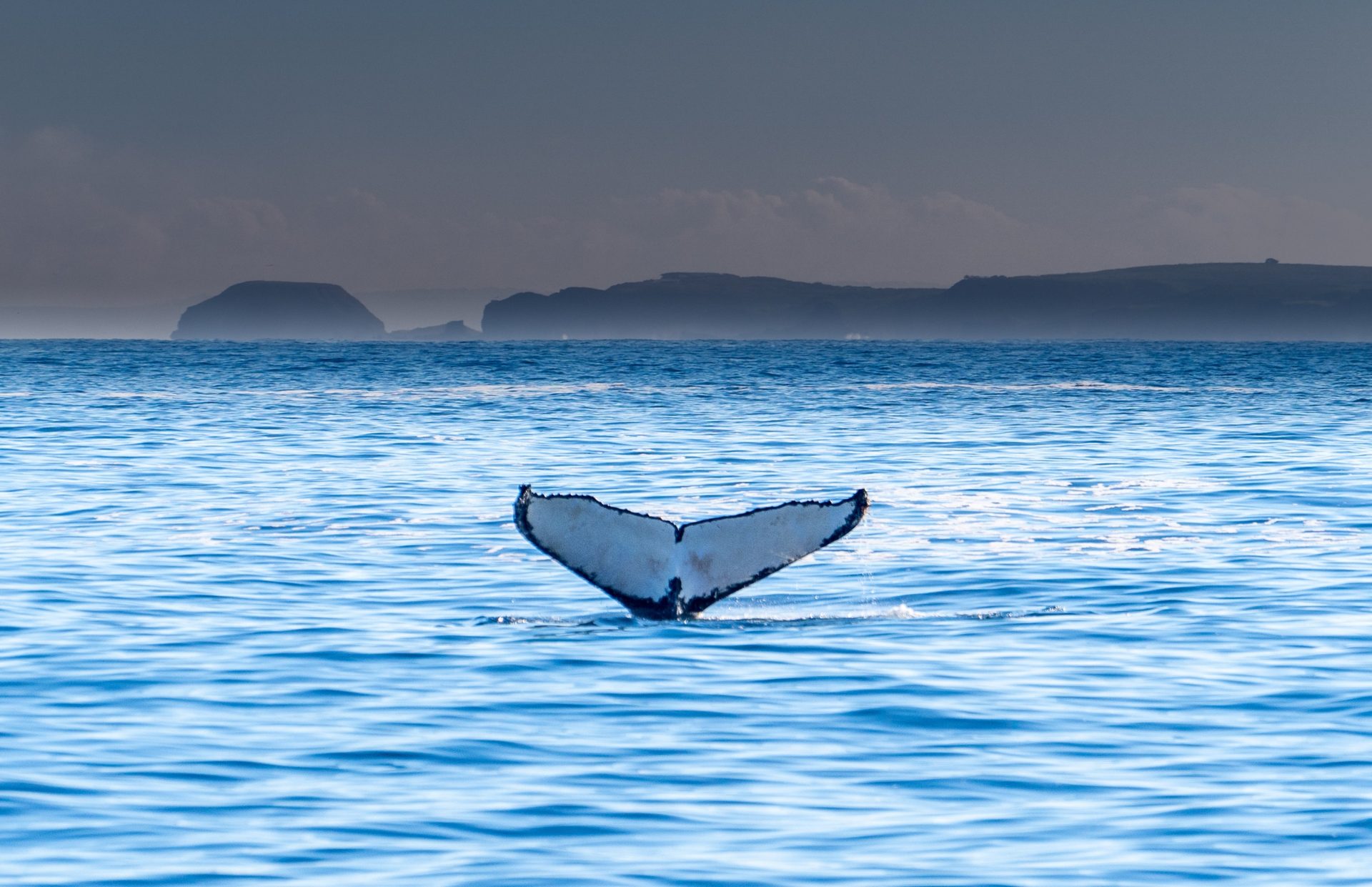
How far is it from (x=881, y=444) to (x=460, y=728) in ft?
109

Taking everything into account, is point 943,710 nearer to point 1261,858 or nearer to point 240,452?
point 1261,858

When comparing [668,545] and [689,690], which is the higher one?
[668,545]

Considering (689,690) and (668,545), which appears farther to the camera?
(668,545)

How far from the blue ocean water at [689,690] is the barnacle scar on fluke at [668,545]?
1.12 ft

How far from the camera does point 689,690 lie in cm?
1247

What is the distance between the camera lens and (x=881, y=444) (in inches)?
1729

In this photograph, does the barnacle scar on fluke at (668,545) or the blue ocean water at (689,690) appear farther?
the barnacle scar on fluke at (668,545)

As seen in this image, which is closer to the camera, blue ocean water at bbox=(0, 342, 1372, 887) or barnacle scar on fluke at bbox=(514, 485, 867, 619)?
blue ocean water at bbox=(0, 342, 1372, 887)

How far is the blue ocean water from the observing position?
28.1 ft

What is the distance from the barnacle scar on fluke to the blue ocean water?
341mm

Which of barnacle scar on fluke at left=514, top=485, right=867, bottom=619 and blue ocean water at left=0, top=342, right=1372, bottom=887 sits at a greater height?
barnacle scar on fluke at left=514, top=485, right=867, bottom=619

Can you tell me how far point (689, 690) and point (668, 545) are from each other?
3.11 metres

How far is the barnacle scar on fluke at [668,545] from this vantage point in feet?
49.3

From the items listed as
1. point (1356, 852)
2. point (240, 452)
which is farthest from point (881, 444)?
point (1356, 852)
